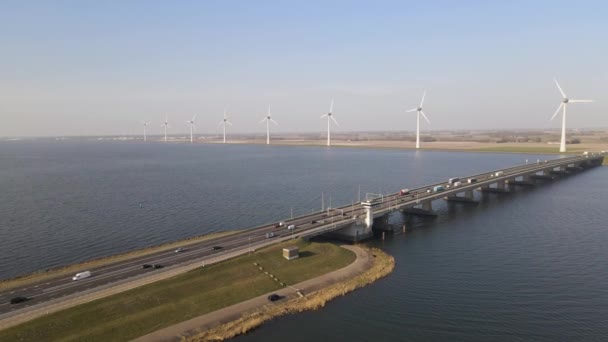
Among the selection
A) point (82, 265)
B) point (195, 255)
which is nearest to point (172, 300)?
point (195, 255)

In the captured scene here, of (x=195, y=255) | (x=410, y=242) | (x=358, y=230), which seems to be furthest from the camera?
(x=358, y=230)

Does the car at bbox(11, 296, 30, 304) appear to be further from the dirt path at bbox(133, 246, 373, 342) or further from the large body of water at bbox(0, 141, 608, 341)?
the large body of water at bbox(0, 141, 608, 341)

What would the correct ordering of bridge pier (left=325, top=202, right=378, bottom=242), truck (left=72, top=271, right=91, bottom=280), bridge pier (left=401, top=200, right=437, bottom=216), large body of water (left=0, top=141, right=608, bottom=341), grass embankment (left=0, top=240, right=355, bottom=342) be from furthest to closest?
bridge pier (left=401, top=200, right=437, bottom=216), bridge pier (left=325, top=202, right=378, bottom=242), truck (left=72, top=271, right=91, bottom=280), large body of water (left=0, top=141, right=608, bottom=341), grass embankment (left=0, top=240, right=355, bottom=342)

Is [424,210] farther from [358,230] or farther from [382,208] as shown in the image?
[358,230]

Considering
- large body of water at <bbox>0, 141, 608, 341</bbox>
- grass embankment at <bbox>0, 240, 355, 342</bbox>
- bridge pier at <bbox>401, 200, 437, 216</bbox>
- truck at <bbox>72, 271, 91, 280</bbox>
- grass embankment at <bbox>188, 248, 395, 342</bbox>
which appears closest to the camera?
grass embankment at <bbox>0, 240, 355, 342</bbox>

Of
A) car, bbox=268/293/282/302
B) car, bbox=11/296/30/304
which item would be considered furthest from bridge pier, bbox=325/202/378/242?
car, bbox=11/296/30/304

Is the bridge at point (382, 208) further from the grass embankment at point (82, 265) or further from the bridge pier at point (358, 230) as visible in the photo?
the grass embankment at point (82, 265)

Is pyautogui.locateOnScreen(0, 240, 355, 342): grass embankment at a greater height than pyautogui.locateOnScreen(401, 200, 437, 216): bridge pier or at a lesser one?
lesser
